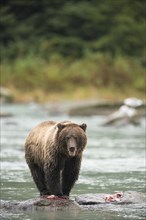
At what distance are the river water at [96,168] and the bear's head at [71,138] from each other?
0.78 m

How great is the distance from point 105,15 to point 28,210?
1697 inches

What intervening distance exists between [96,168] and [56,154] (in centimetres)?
581

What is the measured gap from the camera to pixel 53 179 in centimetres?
1205

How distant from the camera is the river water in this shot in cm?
1159

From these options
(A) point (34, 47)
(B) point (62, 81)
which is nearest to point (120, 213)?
(B) point (62, 81)

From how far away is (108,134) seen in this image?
2597 cm

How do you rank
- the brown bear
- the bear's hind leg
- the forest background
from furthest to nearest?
1. the forest background
2. the bear's hind leg
3. the brown bear

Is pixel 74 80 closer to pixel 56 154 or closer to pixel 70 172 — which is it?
pixel 70 172

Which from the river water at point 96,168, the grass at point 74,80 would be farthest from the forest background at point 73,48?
the river water at point 96,168

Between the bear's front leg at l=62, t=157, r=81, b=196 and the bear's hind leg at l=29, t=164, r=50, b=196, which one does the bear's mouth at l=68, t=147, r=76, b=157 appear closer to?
A: the bear's front leg at l=62, t=157, r=81, b=196

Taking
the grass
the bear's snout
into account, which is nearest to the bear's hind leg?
the bear's snout

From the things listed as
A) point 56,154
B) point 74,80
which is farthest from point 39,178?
point 74,80

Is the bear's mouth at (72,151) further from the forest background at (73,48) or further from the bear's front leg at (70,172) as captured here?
the forest background at (73,48)

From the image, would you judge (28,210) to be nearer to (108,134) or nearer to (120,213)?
(120,213)
